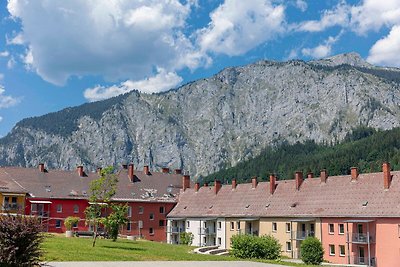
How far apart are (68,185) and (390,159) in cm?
14926

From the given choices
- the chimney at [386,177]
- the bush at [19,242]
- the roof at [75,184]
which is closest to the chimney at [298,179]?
the chimney at [386,177]

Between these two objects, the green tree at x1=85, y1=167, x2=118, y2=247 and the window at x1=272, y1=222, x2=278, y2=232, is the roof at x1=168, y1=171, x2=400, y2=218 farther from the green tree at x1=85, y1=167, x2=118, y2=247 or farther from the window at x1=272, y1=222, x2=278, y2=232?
the green tree at x1=85, y1=167, x2=118, y2=247

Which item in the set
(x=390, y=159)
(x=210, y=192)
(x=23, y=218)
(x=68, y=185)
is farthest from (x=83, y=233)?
(x=390, y=159)

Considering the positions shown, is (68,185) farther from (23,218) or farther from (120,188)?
(23,218)

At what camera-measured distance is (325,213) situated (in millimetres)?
58250

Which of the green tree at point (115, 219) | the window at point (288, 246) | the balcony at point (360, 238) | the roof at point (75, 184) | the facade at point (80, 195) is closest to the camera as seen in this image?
the green tree at point (115, 219)

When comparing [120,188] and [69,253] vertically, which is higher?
[120,188]

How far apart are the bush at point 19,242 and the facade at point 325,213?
41139mm

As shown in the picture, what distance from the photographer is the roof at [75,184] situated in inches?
2891

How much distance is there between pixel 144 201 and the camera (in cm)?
8038

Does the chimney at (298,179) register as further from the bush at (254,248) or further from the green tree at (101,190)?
the green tree at (101,190)

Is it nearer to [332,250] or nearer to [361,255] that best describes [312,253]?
[361,255]

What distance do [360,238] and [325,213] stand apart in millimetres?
5864

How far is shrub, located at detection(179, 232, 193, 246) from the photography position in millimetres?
74144
